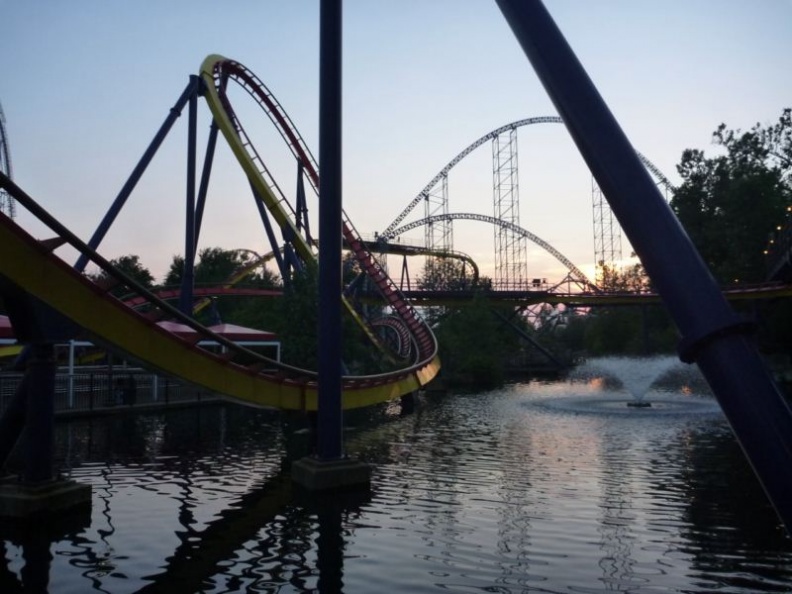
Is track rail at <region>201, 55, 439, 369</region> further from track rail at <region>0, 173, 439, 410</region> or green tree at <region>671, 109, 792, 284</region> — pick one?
green tree at <region>671, 109, 792, 284</region>

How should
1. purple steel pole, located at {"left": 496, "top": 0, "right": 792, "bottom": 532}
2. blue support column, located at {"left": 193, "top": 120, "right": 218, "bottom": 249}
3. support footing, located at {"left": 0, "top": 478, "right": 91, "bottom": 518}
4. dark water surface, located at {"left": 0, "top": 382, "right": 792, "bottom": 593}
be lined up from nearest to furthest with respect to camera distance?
purple steel pole, located at {"left": 496, "top": 0, "right": 792, "bottom": 532}
dark water surface, located at {"left": 0, "top": 382, "right": 792, "bottom": 593}
support footing, located at {"left": 0, "top": 478, "right": 91, "bottom": 518}
blue support column, located at {"left": 193, "top": 120, "right": 218, "bottom": 249}

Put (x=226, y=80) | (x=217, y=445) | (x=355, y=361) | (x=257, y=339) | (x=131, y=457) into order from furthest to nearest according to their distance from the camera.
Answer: (x=355, y=361) < (x=226, y=80) < (x=257, y=339) < (x=217, y=445) < (x=131, y=457)

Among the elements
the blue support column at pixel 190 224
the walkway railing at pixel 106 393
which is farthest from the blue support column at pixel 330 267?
the blue support column at pixel 190 224

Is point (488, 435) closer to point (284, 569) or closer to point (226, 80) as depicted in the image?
point (284, 569)

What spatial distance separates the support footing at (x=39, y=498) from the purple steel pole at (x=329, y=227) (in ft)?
10.6

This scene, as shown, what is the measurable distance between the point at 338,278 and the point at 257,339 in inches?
685

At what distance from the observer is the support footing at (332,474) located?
9.87 metres

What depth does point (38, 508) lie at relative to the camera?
8305mm

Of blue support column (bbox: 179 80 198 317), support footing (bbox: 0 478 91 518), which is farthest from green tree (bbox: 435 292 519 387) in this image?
support footing (bbox: 0 478 91 518)

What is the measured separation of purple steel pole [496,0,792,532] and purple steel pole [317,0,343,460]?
6.98 m


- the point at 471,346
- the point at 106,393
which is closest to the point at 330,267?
the point at 106,393

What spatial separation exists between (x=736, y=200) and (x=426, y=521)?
148 ft

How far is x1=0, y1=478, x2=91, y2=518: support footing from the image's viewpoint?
826 cm

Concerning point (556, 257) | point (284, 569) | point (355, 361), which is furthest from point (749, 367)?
point (556, 257)
